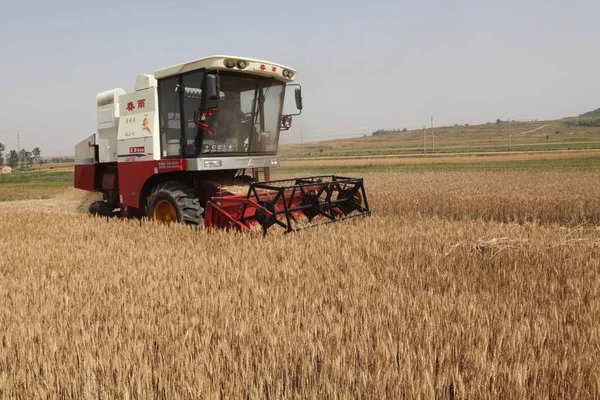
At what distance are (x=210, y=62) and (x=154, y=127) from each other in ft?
5.34

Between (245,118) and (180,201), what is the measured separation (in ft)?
5.64

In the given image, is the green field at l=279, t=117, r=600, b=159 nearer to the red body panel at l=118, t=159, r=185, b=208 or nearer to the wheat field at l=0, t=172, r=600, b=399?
the red body panel at l=118, t=159, r=185, b=208

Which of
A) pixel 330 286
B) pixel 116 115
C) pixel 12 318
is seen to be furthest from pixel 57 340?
pixel 116 115

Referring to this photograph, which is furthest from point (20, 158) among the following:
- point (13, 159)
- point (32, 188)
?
point (32, 188)

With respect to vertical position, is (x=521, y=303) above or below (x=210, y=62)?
below

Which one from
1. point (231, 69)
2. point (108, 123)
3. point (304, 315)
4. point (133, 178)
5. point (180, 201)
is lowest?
point (304, 315)

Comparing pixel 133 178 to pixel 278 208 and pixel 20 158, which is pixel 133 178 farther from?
Answer: pixel 20 158

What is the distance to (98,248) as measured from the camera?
5.69 m

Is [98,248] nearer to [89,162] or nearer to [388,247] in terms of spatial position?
[388,247]

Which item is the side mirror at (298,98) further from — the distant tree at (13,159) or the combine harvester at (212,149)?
the distant tree at (13,159)

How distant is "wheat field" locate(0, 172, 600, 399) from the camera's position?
88.9 inches

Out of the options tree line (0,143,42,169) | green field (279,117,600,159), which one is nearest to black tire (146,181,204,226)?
green field (279,117,600,159)

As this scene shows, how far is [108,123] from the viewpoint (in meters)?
9.13

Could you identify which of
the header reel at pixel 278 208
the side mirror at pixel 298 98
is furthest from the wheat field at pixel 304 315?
the side mirror at pixel 298 98
